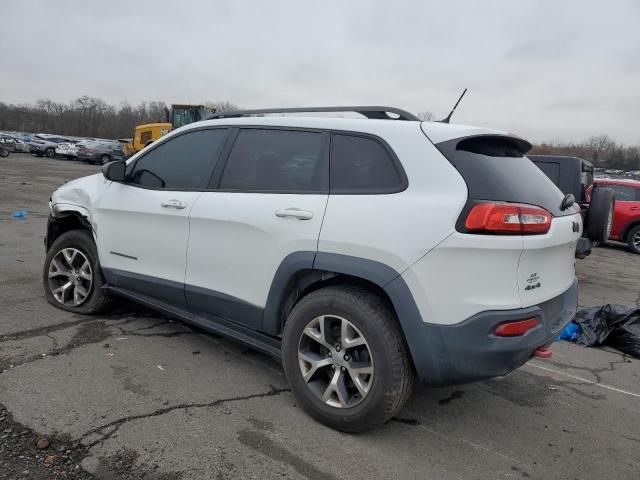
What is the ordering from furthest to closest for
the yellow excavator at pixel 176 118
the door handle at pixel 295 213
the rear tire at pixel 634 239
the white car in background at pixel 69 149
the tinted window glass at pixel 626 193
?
the white car in background at pixel 69 149, the yellow excavator at pixel 176 118, the tinted window glass at pixel 626 193, the rear tire at pixel 634 239, the door handle at pixel 295 213

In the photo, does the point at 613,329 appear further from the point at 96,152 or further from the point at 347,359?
the point at 96,152

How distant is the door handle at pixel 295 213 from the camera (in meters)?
3.03

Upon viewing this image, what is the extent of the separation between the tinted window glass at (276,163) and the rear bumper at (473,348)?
112cm

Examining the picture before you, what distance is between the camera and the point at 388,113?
3.28m

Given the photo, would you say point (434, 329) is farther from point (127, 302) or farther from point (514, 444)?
point (127, 302)

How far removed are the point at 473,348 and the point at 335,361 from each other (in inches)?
31.9

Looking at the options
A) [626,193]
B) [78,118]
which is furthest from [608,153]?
[78,118]

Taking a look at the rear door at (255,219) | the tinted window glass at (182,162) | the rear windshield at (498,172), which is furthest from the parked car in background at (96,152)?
the rear windshield at (498,172)

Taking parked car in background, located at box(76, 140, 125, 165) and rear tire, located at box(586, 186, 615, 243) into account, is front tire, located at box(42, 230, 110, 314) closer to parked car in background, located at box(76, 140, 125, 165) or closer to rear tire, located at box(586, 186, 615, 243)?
rear tire, located at box(586, 186, 615, 243)

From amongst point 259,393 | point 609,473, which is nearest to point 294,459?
point 259,393

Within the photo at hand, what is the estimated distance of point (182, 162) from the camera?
3.92 metres

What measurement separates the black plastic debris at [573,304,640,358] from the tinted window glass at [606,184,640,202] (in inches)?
360

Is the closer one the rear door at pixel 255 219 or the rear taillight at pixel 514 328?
the rear taillight at pixel 514 328

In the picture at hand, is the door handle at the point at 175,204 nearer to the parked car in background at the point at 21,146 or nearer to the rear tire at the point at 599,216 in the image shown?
the rear tire at the point at 599,216
